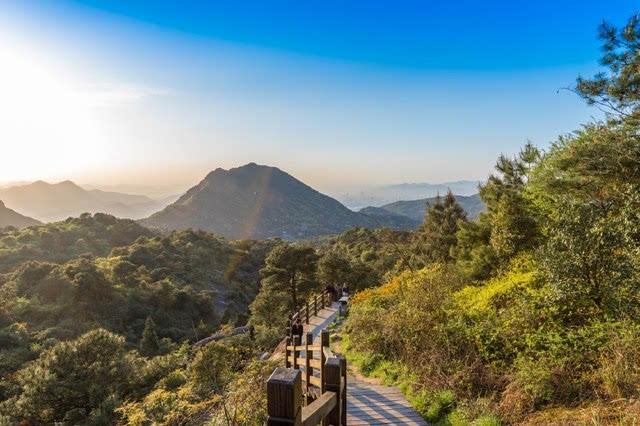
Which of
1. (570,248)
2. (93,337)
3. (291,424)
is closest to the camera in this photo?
(291,424)

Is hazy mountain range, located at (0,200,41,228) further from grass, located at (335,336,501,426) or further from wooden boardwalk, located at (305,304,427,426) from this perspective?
wooden boardwalk, located at (305,304,427,426)

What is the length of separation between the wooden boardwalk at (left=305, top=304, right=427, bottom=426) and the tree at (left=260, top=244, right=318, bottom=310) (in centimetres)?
2178

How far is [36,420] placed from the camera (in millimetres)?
13898

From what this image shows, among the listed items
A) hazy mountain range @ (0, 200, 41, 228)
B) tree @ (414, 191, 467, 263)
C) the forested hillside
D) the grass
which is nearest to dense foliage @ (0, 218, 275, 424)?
the grass

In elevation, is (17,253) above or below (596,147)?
below

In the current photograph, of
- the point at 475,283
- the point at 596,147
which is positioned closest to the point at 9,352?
the point at 475,283

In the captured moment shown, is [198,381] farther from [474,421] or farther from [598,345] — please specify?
[598,345]

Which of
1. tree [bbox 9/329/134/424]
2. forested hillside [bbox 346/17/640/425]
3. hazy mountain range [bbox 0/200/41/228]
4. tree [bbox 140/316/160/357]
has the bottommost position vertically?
tree [bbox 140/316/160/357]

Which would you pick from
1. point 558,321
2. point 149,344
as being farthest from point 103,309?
point 558,321

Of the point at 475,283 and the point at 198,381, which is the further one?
the point at 475,283

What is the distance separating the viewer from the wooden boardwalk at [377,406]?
6.84m

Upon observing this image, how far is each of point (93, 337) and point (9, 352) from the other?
1348cm

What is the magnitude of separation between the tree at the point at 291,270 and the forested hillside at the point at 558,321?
1769 cm

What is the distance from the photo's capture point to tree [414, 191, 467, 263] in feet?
104
